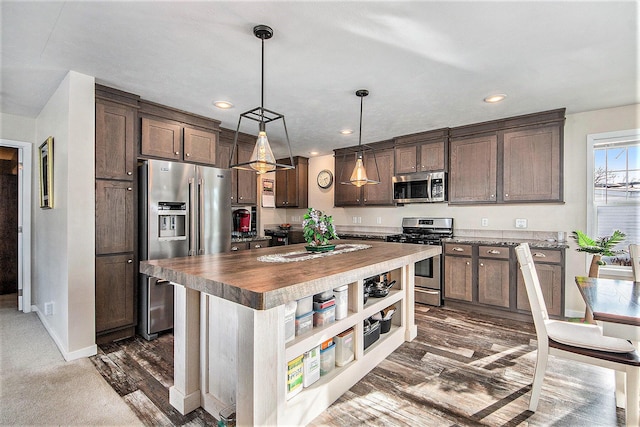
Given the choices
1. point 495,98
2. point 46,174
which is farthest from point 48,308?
point 495,98

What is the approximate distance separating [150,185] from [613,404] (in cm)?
405

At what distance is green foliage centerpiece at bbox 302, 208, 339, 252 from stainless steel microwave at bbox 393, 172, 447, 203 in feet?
7.72

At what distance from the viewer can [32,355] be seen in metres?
2.71

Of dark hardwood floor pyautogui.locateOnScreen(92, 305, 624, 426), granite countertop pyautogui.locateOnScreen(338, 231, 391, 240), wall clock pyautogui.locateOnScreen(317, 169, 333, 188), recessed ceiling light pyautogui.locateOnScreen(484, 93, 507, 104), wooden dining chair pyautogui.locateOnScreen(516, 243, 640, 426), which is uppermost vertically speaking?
recessed ceiling light pyautogui.locateOnScreen(484, 93, 507, 104)

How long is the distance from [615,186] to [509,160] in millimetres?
1092

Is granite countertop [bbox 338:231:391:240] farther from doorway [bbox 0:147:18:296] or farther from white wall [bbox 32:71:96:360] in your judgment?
doorway [bbox 0:147:18:296]

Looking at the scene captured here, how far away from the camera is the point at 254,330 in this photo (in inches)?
55.3

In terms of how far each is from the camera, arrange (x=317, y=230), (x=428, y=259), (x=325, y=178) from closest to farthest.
Answer: (x=317, y=230)
(x=428, y=259)
(x=325, y=178)

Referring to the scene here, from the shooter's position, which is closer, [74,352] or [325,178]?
[74,352]

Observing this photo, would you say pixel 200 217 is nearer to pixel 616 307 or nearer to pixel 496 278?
pixel 616 307

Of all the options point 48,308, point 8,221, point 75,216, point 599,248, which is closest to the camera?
point 75,216

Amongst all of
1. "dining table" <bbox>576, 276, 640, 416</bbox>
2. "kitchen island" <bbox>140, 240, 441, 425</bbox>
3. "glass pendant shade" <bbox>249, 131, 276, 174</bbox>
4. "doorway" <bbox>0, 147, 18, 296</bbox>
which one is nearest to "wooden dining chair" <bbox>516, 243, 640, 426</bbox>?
"dining table" <bbox>576, 276, 640, 416</bbox>

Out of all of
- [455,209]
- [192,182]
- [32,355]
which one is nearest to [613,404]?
[455,209]

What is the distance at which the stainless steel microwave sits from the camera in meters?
4.31
